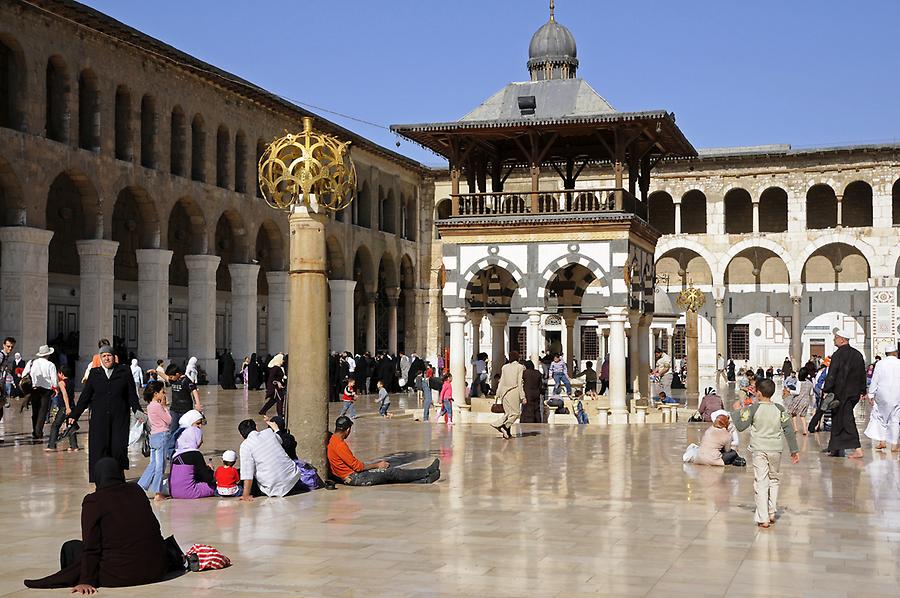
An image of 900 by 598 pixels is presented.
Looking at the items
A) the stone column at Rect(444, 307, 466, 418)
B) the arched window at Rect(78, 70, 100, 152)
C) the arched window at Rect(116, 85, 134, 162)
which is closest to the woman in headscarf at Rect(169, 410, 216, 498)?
the stone column at Rect(444, 307, 466, 418)

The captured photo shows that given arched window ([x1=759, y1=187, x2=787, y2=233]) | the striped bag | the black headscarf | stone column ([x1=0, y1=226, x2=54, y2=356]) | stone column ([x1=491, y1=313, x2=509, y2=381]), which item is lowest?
the striped bag

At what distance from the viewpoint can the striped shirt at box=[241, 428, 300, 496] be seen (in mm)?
9641

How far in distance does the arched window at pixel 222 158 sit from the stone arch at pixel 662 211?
18815 mm

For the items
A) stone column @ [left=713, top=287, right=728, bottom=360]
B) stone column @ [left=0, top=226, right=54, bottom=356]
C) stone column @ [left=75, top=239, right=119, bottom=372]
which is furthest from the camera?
stone column @ [left=713, top=287, right=728, bottom=360]

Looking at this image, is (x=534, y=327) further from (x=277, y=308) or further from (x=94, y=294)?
(x=277, y=308)

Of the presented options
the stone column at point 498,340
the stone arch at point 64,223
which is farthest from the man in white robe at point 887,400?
the stone arch at point 64,223

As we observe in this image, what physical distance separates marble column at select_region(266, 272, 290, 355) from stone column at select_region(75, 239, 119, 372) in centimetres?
884

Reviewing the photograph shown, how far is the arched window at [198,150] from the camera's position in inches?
1212

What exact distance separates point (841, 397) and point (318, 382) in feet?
20.6

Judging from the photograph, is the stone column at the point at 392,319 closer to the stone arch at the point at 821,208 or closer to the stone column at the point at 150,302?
the stone column at the point at 150,302

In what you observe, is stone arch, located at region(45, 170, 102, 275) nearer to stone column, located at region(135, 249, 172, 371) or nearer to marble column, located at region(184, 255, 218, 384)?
stone column, located at region(135, 249, 172, 371)

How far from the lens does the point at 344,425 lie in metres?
10.6

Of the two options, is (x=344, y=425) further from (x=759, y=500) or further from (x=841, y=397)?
(x=841, y=397)

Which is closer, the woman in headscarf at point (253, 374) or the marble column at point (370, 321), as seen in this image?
the woman in headscarf at point (253, 374)
